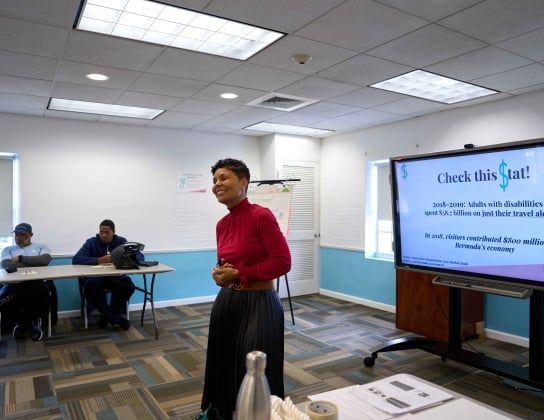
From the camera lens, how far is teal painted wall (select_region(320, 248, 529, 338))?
14.0 ft

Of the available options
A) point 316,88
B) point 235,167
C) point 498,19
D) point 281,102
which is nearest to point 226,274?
point 235,167

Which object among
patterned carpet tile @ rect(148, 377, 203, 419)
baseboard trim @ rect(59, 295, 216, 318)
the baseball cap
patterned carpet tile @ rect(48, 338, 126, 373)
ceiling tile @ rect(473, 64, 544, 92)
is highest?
ceiling tile @ rect(473, 64, 544, 92)

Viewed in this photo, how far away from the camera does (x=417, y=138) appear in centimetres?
514

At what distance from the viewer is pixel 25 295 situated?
4379 millimetres

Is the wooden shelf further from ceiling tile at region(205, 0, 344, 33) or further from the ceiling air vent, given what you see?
ceiling tile at region(205, 0, 344, 33)

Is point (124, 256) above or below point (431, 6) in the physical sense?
below

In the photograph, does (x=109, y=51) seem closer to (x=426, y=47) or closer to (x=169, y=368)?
(x=426, y=47)

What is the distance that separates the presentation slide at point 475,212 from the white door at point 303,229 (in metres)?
3.06

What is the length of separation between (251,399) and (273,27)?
236 cm

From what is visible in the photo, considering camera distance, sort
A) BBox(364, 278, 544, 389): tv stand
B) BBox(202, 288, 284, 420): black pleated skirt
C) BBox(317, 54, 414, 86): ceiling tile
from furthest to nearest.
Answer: BBox(317, 54, 414, 86): ceiling tile, BBox(364, 278, 544, 389): tv stand, BBox(202, 288, 284, 420): black pleated skirt

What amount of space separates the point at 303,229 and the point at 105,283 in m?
2.98

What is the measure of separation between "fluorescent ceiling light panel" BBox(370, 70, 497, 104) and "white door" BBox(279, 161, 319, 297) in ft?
8.14

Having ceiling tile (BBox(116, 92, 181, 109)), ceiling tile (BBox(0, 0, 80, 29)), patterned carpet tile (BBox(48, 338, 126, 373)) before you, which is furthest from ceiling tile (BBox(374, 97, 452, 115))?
patterned carpet tile (BBox(48, 338, 126, 373))

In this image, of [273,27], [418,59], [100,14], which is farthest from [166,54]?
[418,59]
